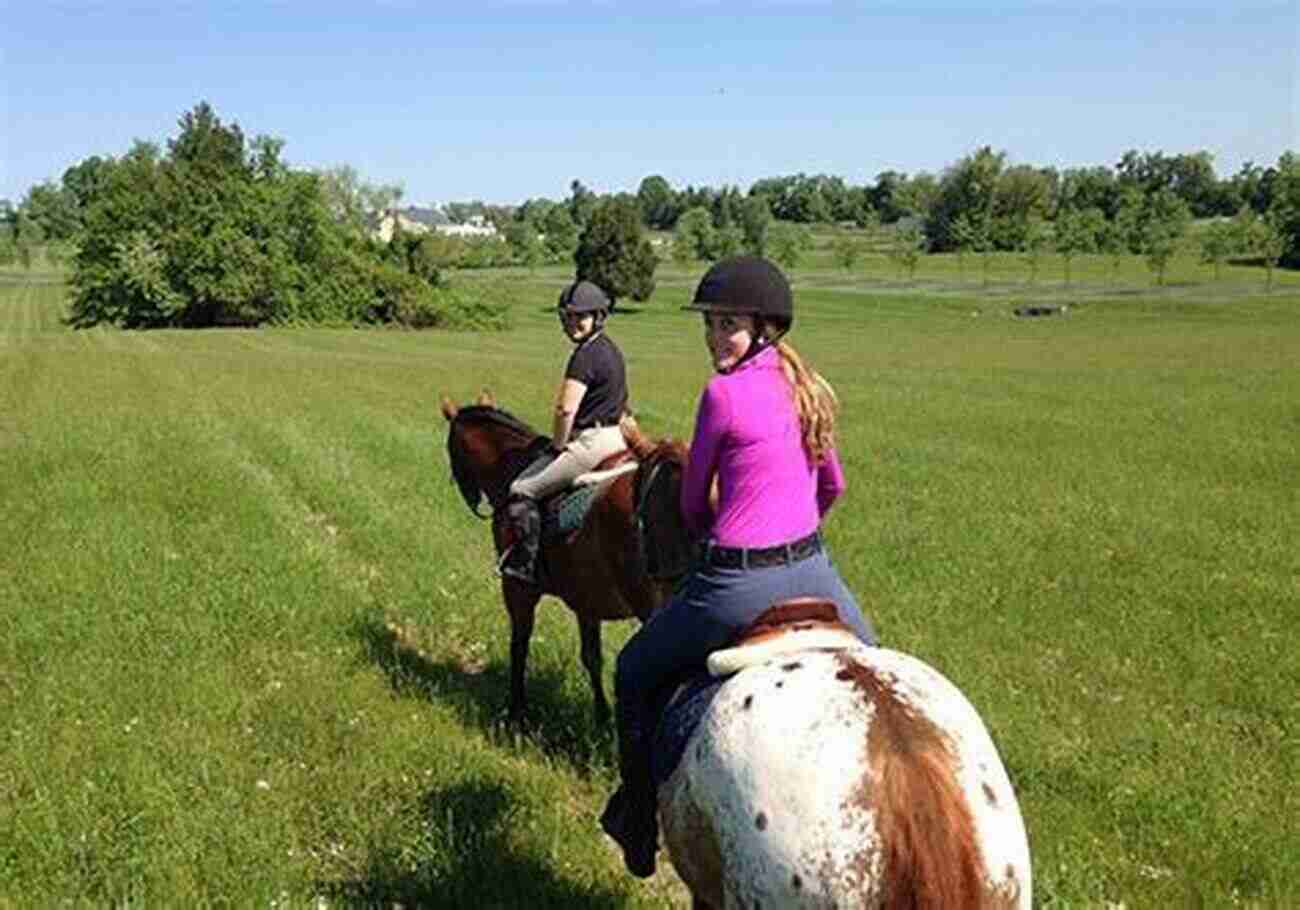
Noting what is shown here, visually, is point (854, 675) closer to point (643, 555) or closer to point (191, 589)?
point (643, 555)

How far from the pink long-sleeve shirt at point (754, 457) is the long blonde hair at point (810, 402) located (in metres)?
0.03

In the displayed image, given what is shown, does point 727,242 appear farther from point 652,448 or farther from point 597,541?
point 652,448

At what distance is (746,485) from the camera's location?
14.4 ft

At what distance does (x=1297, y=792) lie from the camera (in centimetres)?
707

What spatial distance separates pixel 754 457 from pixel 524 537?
4438mm

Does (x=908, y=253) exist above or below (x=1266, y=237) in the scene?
below

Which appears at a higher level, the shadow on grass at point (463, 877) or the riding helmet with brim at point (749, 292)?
the riding helmet with brim at point (749, 292)

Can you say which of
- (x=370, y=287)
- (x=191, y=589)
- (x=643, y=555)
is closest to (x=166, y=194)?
(x=370, y=287)

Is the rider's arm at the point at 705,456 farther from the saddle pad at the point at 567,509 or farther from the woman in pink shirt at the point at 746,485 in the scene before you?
the saddle pad at the point at 567,509

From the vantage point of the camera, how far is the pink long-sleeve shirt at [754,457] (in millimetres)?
4328

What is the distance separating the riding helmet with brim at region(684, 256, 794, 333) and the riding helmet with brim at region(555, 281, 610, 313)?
3380 millimetres

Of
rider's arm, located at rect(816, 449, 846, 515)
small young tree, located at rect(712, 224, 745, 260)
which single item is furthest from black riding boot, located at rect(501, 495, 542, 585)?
small young tree, located at rect(712, 224, 745, 260)

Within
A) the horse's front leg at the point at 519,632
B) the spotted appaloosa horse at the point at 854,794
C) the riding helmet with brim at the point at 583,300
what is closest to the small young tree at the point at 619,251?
the horse's front leg at the point at 519,632

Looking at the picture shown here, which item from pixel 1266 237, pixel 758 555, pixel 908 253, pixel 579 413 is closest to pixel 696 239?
pixel 908 253
